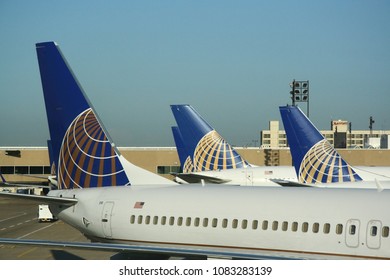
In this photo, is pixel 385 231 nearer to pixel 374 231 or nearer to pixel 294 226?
pixel 374 231

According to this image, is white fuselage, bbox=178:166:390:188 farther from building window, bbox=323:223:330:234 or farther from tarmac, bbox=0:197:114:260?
building window, bbox=323:223:330:234

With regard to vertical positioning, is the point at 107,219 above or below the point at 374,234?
below

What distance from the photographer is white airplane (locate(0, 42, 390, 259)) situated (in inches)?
774

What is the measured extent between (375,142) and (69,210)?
121 meters

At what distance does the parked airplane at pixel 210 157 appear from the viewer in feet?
174

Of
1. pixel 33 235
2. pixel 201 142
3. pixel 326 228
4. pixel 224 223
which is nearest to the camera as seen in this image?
pixel 326 228

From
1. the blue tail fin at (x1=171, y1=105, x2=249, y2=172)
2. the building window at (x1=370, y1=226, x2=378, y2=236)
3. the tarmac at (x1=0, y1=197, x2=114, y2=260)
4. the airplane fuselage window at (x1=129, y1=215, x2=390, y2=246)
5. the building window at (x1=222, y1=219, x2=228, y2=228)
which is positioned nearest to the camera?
the building window at (x1=370, y1=226, x2=378, y2=236)

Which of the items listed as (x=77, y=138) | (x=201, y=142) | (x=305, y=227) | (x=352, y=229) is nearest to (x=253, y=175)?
(x=201, y=142)

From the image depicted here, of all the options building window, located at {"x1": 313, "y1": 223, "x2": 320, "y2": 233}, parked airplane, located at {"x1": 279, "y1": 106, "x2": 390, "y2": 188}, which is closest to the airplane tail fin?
building window, located at {"x1": 313, "y1": 223, "x2": 320, "y2": 233}

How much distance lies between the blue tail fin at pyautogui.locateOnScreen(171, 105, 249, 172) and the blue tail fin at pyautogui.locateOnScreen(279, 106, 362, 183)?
1371 centimetres

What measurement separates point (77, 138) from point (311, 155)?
1722 cm

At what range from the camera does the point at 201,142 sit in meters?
54.1

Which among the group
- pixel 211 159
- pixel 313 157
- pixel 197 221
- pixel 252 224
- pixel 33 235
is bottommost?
pixel 33 235
